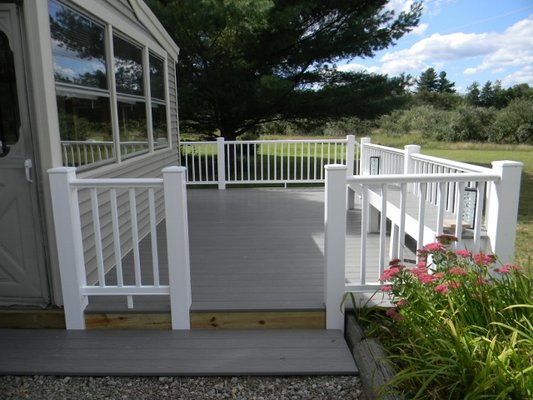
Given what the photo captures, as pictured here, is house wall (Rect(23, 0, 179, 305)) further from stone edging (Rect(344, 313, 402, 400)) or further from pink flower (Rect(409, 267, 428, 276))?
pink flower (Rect(409, 267, 428, 276))

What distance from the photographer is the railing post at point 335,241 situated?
262cm

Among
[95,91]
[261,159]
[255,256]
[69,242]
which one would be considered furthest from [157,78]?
[69,242]

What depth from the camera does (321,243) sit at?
436 cm

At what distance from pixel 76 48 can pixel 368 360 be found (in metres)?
2.98

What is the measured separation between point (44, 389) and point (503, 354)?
2291 millimetres

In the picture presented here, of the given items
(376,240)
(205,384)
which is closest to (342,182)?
(205,384)

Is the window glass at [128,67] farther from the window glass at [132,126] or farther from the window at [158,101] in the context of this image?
the window at [158,101]

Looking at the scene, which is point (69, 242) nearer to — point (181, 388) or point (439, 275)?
point (181, 388)

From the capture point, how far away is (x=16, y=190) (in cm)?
273

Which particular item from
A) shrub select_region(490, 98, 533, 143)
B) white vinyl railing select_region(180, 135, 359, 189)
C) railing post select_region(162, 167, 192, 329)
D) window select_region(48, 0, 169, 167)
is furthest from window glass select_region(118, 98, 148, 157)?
shrub select_region(490, 98, 533, 143)

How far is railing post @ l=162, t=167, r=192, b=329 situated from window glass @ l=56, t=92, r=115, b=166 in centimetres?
88

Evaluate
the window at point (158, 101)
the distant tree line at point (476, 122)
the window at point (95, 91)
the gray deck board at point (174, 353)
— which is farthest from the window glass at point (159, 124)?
the distant tree line at point (476, 122)

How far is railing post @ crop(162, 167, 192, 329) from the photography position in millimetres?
2602

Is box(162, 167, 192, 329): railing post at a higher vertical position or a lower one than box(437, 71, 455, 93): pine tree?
lower
